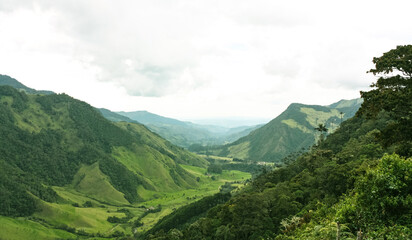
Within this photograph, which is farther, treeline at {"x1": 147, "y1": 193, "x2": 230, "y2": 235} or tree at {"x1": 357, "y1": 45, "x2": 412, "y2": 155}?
treeline at {"x1": 147, "y1": 193, "x2": 230, "y2": 235}

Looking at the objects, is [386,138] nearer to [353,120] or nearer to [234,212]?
[234,212]

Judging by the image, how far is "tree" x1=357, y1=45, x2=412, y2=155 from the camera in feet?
95.8

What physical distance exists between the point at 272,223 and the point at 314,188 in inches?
645

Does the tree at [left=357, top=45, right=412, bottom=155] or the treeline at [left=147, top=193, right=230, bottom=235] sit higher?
the tree at [left=357, top=45, right=412, bottom=155]

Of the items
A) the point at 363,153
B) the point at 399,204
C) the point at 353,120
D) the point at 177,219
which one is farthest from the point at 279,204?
the point at 177,219

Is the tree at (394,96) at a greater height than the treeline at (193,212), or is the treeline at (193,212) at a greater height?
the tree at (394,96)

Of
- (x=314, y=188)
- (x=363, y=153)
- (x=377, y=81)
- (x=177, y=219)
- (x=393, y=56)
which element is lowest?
(x=177, y=219)

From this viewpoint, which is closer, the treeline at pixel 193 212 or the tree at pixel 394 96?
the tree at pixel 394 96

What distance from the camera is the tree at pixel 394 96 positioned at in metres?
29.2

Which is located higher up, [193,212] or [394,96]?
[394,96]

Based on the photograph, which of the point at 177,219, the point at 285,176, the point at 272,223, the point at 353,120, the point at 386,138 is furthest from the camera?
the point at 177,219

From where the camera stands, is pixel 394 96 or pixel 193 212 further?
pixel 193 212

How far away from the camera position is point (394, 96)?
29500 mm

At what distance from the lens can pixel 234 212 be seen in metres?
67.9
